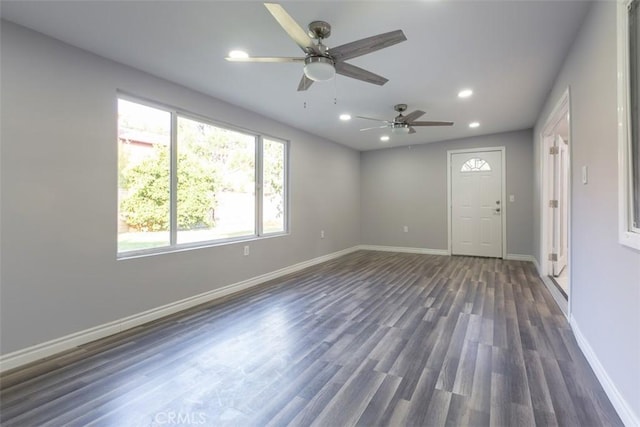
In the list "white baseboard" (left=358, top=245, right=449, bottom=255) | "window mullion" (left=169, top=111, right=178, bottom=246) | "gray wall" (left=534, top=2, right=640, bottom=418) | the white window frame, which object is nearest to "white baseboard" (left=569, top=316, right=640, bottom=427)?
"gray wall" (left=534, top=2, right=640, bottom=418)

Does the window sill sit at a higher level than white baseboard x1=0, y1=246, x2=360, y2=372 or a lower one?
higher

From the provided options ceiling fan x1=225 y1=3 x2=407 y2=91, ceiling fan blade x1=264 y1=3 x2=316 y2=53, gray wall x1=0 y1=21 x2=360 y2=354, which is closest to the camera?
ceiling fan blade x1=264 y1=3 x2=316 y2=53

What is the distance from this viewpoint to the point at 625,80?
1555mm

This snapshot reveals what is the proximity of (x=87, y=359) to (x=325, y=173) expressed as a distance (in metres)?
4.68

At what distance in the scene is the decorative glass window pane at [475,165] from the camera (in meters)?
6.17

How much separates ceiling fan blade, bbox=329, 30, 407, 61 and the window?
84.6 inches

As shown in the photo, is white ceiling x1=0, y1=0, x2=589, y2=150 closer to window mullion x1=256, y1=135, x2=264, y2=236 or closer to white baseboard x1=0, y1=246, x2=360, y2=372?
window mullion x1=256, y1=135, x2=264, y2=236

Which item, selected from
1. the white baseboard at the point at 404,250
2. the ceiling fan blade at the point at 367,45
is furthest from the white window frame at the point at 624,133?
the white baseboard at the point at 404,250

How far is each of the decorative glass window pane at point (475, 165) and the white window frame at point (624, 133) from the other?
4876mm

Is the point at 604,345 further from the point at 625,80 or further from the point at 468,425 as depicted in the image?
the point at 625,80

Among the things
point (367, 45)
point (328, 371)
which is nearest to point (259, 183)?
point (367, 45)

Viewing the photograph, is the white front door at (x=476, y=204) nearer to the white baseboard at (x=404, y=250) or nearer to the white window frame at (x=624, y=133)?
the white baseboard at (x=404, y=250)

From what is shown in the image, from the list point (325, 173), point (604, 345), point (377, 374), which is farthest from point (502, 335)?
point (325, 173)

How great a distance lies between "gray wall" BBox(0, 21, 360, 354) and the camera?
7.14 ft
